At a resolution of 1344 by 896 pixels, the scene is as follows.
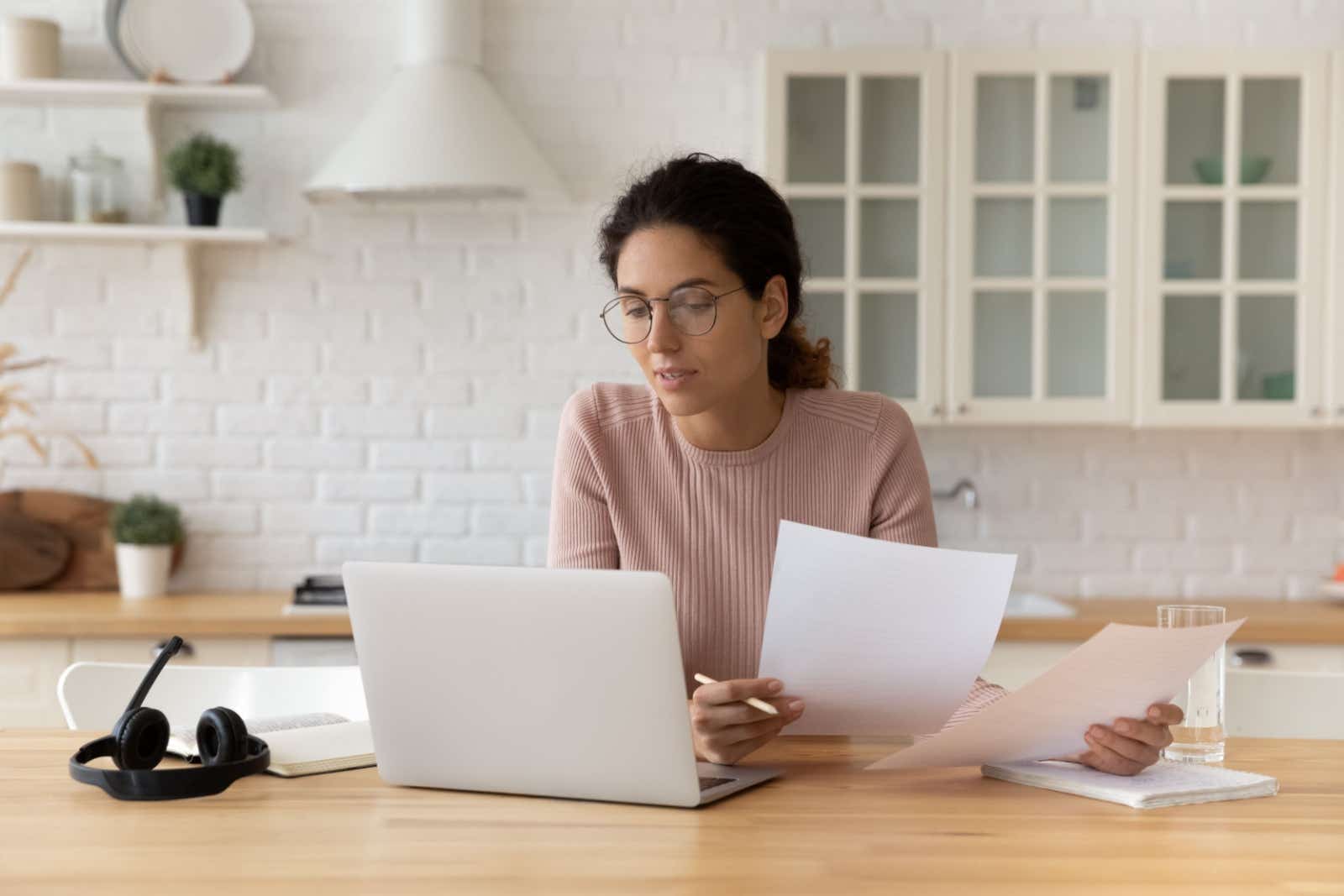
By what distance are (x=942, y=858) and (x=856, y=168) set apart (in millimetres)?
2438

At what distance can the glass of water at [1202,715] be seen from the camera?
4.96ft

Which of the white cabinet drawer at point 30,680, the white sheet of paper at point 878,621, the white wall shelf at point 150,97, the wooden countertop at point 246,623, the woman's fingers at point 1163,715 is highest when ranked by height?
the white wall shelf at point 150,97

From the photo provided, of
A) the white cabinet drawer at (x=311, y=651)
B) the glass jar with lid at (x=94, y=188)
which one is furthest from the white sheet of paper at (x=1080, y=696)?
the glass jar with lid at (x=94, y=188)

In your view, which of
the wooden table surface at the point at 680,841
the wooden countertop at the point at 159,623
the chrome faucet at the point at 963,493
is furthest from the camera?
the chrome faucet at the point at 963,493

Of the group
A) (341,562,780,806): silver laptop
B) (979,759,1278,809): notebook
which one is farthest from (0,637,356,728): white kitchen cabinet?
(979,759,1278,809): notebook

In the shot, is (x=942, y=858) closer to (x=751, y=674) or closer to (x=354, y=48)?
(x=751, y=674)

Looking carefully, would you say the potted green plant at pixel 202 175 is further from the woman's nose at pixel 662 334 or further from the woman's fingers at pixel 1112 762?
the woman's fingers at pixel 1112 762

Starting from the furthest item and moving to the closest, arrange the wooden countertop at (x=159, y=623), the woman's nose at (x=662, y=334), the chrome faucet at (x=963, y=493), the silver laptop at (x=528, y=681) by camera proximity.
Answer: the chrome faucet at (x=963, y=493)
the wooden countertop at (x=159, y=623)
the woman's nose at (x=662, y=334)
the silver laptop at (x=528, y=681)

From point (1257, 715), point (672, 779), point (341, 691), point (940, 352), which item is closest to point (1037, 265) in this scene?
point (940, 352)

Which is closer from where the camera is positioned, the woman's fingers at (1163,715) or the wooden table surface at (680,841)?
the wooden table surface at (680,841)

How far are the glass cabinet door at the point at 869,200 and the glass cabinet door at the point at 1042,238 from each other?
0.22 feet

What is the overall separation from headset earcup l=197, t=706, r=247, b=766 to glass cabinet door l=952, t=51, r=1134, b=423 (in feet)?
7.44

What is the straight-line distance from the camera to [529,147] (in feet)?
11.1

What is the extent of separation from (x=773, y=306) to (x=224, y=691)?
932mm
